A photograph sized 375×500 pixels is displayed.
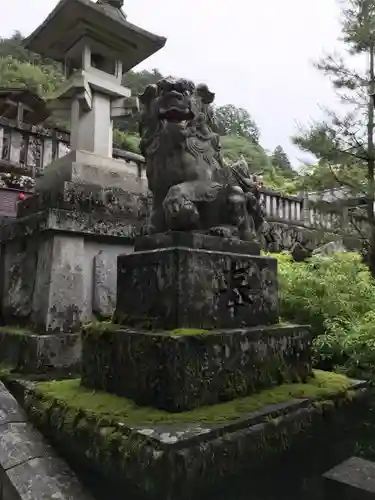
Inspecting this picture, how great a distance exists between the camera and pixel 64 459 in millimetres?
2342

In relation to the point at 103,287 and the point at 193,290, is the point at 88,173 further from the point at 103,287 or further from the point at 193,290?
the point at 193,290

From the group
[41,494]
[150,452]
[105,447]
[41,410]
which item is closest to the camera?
[150,452]

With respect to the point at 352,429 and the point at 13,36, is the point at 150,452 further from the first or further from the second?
the point at 13,36

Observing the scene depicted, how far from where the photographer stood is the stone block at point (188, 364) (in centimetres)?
206

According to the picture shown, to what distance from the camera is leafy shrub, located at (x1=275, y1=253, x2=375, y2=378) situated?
130 inches

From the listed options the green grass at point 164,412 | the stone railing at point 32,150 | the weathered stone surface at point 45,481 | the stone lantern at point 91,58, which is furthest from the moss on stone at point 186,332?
the stone railing at point 32,150

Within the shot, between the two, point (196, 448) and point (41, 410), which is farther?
point (41, 410)

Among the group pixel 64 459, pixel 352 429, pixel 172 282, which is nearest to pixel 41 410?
pixel 64 459

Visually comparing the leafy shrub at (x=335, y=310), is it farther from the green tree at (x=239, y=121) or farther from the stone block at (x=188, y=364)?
the green tree at (x=239, y=121)

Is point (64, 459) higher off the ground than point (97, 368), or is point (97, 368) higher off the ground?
point (97, 368)

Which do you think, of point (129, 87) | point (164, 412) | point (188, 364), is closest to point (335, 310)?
point (188, 364)

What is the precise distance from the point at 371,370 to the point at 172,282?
1929 millimetres

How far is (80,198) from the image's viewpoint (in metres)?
3.81

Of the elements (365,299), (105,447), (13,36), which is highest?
(13,36)
